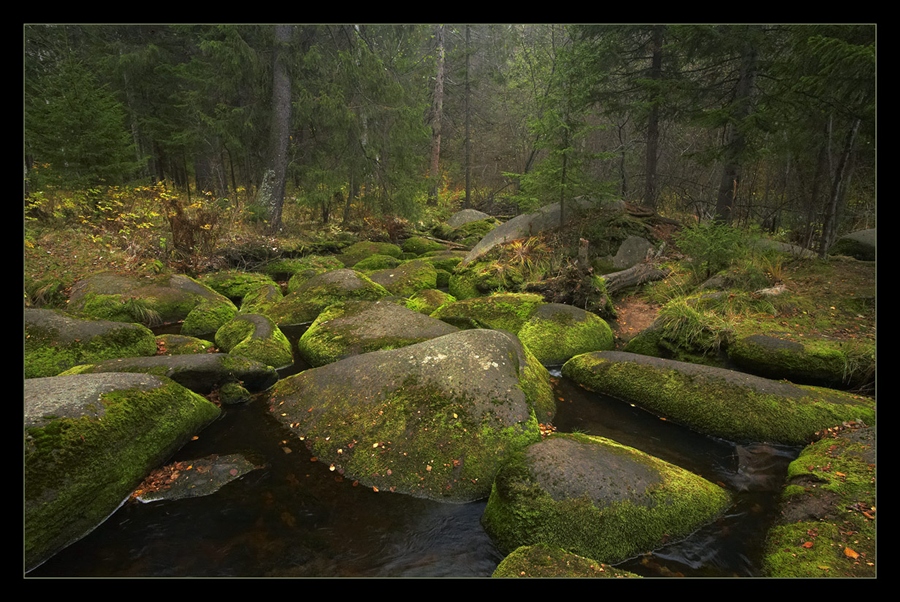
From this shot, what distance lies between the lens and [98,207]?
10344mm

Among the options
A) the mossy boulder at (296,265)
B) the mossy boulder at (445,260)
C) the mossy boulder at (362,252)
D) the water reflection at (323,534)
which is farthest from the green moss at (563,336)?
the mossy boulder at (362,252)

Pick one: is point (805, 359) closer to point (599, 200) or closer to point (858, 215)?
point (599, 200)

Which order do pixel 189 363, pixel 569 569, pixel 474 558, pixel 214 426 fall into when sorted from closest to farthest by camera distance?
pixel 569 569
pixel 474 558
pixel 214 426
pixel 189 363

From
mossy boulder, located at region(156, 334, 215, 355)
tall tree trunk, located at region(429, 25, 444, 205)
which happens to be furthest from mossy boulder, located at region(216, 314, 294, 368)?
tall tree trunk, located at region(429, 25, 444, 205)

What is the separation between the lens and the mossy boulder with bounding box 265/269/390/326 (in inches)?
313

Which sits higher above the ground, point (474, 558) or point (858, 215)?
point (858, 215)

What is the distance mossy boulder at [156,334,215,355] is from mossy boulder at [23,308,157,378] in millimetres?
107

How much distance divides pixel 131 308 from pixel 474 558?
23.7ft

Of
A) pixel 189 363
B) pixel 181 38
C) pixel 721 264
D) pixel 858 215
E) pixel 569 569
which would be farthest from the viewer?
pixel 181 38

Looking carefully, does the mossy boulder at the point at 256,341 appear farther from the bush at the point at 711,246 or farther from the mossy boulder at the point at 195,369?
the bush at the point at 711,246

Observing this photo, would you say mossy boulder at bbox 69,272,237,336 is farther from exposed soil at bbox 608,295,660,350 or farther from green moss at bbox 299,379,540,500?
exposed soil at bbox 608,295,660,350

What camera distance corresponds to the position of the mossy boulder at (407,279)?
9.54 m

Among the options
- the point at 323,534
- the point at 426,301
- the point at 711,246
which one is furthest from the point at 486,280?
the point at 323,534
